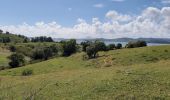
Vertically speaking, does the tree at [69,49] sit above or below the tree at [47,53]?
above

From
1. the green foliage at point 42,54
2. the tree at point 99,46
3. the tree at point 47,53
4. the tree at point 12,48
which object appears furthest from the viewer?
the tree at point 12,48

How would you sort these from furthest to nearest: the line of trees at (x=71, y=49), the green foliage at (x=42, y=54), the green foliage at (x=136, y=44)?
the green foliage at (x=42, y=54) → the green foliage at (x=136, y=44) → the line of trees at (x=71, y=49)

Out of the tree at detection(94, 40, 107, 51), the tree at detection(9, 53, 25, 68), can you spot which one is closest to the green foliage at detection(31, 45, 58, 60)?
the tree at detection(9, 53, 25, 68)

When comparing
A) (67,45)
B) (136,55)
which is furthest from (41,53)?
(136,55)

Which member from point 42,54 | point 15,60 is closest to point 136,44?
point 42,54

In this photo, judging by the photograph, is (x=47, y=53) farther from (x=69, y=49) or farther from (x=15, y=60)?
(x=15, y=60)

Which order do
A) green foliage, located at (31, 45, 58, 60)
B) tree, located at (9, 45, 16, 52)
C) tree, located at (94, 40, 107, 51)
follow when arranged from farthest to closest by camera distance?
tree, located at (9, 45, 16, 52)
green foliage, located at (31, 45, 58, 60)
tree, located at (94, 40, 107, 51)

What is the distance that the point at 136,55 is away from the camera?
69938 millimetres

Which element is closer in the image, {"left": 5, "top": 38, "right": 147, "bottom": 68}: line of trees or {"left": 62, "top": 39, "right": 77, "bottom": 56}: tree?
{"left": 5, "top": 38, "right": 147, "bottom": 68}: line of trees

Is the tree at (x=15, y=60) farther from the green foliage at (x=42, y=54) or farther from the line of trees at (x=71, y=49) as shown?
the green foliage at (x=42, y=54)

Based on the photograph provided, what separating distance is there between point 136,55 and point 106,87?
39851mm

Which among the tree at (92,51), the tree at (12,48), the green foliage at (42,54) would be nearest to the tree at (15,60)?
the green foliage at (42,54)

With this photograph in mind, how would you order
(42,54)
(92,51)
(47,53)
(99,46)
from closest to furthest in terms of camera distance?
(92,51) → (99,46) → (42,54) → (47,53)

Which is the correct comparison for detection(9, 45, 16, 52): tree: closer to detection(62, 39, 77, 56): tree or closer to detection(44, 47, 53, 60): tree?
detection(44, 47, 53, 60): tree
